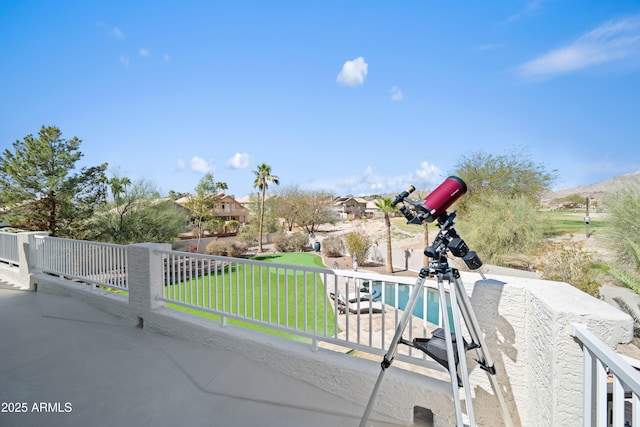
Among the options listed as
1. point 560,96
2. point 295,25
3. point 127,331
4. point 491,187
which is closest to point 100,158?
point 295,25

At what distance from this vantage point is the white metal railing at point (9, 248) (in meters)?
5.94

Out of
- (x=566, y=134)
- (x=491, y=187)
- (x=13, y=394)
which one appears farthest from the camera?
(x=566, y=134)

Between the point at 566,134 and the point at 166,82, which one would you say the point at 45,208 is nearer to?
the point at 166,82

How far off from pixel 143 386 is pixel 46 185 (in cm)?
1551

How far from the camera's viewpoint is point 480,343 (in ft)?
4.67

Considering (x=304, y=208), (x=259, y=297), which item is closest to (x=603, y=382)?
(x=259, y=297)

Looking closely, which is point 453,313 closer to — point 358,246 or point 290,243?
point 358,246

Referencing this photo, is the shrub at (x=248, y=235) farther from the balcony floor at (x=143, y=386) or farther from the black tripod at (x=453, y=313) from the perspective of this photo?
the black tripod at (x=453, y=313)

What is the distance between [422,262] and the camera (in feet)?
55.0

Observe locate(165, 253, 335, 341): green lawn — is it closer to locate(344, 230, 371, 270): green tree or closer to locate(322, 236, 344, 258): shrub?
locate(344, 230, 371, 270): green tree

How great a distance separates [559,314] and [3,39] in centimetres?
1813

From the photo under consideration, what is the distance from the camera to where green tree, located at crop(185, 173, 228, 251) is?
24.9m

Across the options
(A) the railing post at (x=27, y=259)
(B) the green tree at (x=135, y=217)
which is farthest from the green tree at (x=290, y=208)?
(A) the railing post at (x=27, y=259)

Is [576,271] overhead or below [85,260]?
below
